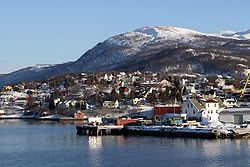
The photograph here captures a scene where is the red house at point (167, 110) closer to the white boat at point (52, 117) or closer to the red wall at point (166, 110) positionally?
the red wall at point (166, 110)

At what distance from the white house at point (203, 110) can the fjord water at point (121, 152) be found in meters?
6.37

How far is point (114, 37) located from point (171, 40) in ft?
68.8

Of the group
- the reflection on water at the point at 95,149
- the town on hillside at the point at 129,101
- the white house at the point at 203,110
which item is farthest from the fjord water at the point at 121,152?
the town on hillside at the point at 129,101

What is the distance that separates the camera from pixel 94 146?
1102 inches

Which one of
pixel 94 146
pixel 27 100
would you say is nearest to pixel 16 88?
pixel 27 100

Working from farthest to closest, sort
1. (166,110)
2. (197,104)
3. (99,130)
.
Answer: (166,110), (197,104), (99,130)

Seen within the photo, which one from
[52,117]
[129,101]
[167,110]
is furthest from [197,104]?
[52,117]

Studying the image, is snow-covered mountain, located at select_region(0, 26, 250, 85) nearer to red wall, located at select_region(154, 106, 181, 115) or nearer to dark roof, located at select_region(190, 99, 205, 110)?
red wall, located at select_region(154, 106, 181, 115)

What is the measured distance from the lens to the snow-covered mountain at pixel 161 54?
348ft

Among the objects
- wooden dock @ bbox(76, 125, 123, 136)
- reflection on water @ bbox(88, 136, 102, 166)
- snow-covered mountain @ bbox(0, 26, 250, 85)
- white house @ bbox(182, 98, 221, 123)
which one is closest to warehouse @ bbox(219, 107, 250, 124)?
white house @ bbox(182, 98, 221, 123)

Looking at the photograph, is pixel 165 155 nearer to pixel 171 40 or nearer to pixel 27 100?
pixel 27 100

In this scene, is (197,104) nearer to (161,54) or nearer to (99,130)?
(99,130)

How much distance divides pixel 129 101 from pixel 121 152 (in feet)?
119

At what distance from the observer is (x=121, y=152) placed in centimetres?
2497
